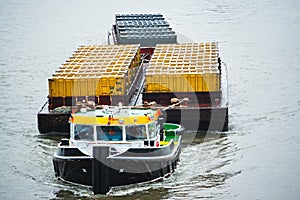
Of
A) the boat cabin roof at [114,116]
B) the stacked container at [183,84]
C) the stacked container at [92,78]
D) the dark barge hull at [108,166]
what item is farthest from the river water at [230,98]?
the boat cabin roof at [114,116]

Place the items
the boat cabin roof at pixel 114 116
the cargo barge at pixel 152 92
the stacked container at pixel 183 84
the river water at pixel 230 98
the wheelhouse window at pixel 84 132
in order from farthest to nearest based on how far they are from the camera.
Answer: the stacked container at pixel 183 84 < the cargo barge at pixel 152 92 < the river water at pixel 230 98 < the wheelhouse window at pixel 84 132 < the boat cabin roof at pixel 114 116

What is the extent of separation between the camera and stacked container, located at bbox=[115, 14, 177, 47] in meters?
53.1

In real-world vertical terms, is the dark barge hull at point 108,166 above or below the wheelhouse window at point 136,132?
below

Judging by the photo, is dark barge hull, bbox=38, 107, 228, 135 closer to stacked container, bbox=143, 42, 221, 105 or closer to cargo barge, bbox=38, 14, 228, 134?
cargo barge, bbox=38, 14, 228, 134

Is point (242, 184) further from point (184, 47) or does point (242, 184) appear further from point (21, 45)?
point (21, 45)

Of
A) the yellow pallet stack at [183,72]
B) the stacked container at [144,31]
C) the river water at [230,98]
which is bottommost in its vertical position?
the river water at [230,98]

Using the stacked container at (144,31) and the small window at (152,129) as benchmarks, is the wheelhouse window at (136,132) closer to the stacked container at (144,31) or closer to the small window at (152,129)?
the small window at (152,129)

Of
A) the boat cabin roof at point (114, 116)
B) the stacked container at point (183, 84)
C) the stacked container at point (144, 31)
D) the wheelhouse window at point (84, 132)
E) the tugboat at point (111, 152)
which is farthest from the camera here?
the stacked container at point (144, 31)

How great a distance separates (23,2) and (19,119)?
65613 millimetres

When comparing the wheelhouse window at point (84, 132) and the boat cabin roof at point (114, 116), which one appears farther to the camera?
the wheelhouse window at point (84, 132)

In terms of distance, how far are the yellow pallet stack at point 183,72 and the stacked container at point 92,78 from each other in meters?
1.26

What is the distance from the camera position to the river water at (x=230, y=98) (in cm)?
3042

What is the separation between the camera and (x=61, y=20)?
285 ft

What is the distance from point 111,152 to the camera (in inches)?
1128
